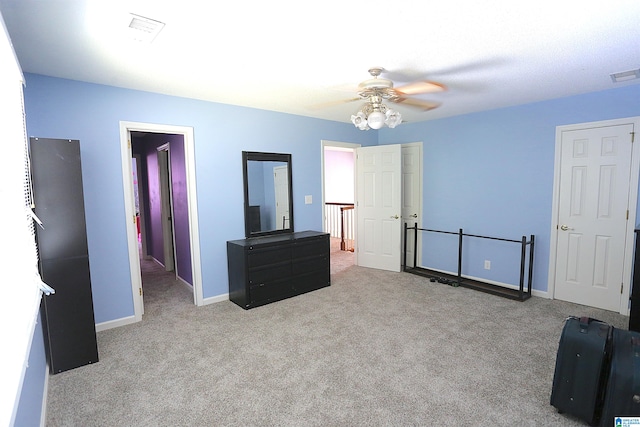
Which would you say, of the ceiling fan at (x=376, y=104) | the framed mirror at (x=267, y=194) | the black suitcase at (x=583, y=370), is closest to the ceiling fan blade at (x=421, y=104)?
the ceiling fan at (x=376, y=104)

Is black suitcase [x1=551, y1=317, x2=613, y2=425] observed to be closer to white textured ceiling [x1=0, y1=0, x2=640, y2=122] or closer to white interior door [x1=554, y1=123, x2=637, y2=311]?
white textured ceiling [x1=0, y1=0, x2=640, y2=122]

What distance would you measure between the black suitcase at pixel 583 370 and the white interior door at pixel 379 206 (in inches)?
121

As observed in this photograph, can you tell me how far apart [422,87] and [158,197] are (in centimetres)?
435

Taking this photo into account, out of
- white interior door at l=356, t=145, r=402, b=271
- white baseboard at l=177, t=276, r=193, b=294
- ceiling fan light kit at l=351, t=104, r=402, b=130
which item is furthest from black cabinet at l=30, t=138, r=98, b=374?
white interior door at l=356, t=145, r=402, b=271

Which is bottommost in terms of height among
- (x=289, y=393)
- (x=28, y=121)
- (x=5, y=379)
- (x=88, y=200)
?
(x=289, y=393)

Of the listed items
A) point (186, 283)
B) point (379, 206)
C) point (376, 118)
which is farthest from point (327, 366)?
point (379, 206)

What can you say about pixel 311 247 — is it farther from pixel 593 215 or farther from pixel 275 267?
pixel 593 215

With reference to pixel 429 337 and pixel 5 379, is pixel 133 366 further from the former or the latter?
pixel 429 337

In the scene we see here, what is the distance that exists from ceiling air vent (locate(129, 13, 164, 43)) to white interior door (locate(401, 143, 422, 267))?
4021 millimetres

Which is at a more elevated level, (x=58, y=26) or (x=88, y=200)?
(x=58, y=26)

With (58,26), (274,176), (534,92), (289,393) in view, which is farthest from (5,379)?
(534,92)

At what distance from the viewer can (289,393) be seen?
2207 millimetres

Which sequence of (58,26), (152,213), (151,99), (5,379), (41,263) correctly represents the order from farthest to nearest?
(152,213) < (151,99) < (41,263) < (58,26) < (5,379)

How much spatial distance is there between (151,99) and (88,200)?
118cm
